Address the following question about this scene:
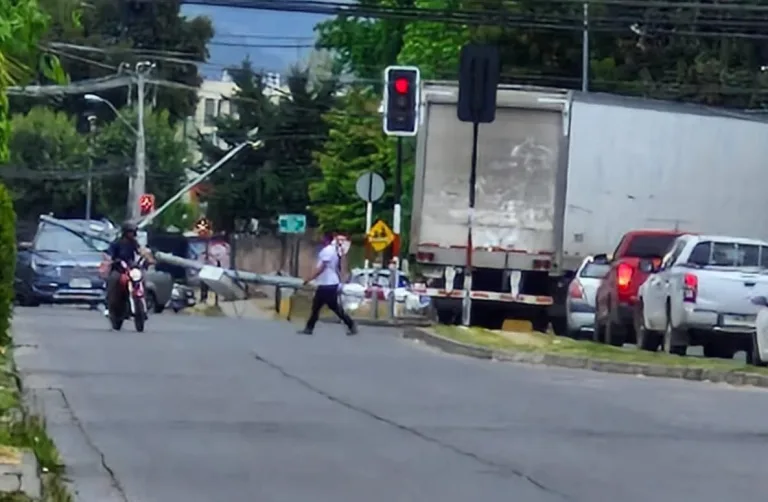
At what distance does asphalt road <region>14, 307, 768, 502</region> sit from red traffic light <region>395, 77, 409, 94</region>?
29.6 ft

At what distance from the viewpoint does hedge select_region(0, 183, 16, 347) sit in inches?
719

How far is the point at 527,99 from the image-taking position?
33.1 meters

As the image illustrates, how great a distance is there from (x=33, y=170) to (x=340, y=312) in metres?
55.3

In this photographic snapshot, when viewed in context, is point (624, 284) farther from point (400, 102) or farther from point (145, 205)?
point (145, 205)

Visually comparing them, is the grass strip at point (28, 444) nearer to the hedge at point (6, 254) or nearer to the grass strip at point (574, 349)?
the hedge at point (6, 254)

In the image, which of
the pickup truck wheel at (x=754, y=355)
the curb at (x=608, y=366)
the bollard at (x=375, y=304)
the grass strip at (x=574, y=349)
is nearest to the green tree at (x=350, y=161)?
the bollard at (x=375, y=304)

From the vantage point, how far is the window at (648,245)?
30170mm

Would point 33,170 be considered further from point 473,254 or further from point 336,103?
point 473,254

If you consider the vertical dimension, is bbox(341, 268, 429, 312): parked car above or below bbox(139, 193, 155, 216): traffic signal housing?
below

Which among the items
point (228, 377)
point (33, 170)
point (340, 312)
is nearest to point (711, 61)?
point (340, 312)

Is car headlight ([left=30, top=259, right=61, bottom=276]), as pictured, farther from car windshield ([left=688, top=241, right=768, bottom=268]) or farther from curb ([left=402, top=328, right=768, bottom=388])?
car windshield ([left=688, top=241, right=768, bottom=268])

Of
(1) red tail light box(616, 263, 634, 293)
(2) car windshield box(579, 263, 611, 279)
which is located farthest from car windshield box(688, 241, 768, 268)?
(2) car windshield box(579, 263, 611, 279)

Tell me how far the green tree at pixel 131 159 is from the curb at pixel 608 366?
56.4 m

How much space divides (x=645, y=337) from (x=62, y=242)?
1863 centimetres
